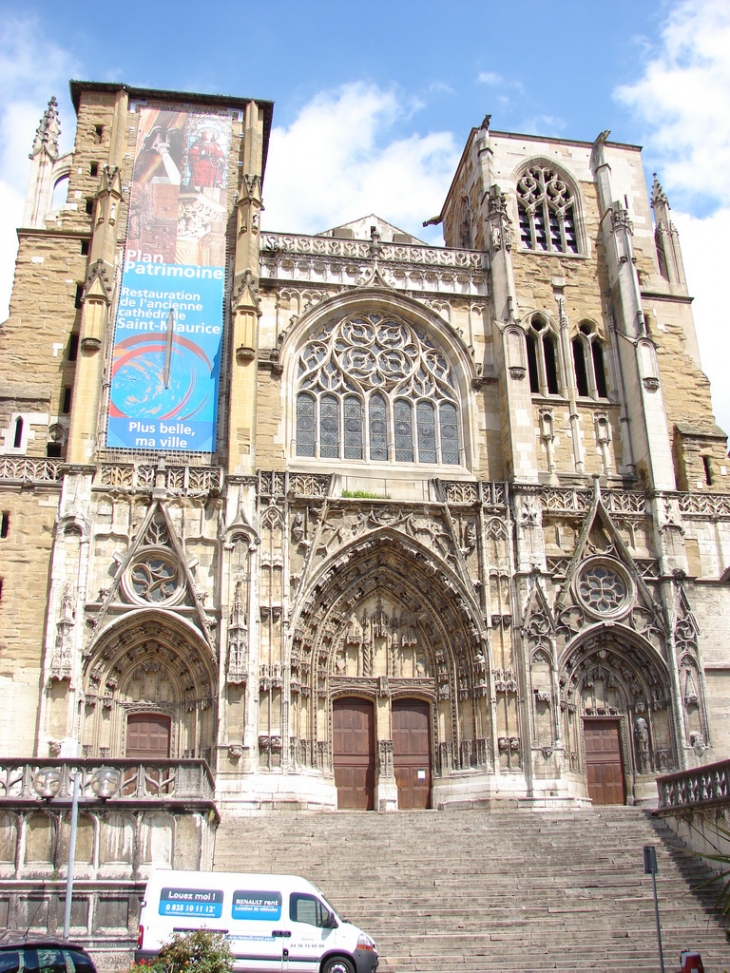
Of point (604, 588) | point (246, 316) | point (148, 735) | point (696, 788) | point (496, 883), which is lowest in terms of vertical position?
point (496, 883)

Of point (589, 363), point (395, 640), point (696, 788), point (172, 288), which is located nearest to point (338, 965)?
point (696, 788)

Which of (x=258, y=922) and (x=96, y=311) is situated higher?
(x=96, y=311)

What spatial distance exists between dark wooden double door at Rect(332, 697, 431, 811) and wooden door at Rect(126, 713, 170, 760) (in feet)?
11.4

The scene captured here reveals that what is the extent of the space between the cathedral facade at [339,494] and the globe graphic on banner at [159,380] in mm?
50

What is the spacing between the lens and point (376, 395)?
23.0 m

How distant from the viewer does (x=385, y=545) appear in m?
21.0

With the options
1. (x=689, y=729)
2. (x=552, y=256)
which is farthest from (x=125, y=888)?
(x=552, y=256)

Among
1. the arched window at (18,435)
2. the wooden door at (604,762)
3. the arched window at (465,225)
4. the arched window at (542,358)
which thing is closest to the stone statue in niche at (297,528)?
the arched window at (18,435)

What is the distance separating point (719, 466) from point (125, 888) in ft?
53.7

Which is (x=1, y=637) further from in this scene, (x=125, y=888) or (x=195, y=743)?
(x=125, y=888)

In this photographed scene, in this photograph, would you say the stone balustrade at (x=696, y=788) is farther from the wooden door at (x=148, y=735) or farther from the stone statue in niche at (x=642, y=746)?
the wooden door at (x=148, y=735)

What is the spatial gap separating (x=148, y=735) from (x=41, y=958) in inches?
427

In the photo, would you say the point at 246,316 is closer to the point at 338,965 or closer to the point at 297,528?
the point at 297,528

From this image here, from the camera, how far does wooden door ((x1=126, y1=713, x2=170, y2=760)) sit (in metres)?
19.1
